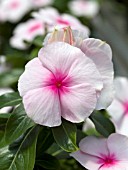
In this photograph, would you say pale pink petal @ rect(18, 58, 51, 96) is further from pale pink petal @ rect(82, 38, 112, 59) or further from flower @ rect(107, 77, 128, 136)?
Result: flower @ rect(107, 77, 128, 136)

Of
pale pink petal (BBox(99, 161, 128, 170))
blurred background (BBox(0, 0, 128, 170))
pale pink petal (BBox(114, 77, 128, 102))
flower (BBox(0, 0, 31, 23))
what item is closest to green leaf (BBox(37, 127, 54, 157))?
pale pink petal (BBox(99, 161, 128, 170))

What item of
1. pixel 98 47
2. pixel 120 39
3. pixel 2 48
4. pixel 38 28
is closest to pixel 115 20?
pixel 120 39

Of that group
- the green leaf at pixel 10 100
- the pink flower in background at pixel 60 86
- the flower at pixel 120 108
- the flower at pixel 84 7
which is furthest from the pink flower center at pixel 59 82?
the flower at pixel 84 7

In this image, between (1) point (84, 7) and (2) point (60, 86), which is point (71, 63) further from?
(1) point (84, 7)

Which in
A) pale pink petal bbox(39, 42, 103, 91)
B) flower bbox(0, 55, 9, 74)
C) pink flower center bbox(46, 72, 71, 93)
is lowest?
flower bbox(0, 55, 9, 74)

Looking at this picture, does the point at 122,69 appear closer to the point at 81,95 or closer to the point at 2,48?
the point at 2,48

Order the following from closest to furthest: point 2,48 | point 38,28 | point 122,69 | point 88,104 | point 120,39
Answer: point 88,104 < point 38,28 < point 2,48 < point 122,69 < point 120,39

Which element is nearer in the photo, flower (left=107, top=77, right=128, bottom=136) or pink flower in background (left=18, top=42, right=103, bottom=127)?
pink flower in background (left=18, top=42, right=103, bottom=127)

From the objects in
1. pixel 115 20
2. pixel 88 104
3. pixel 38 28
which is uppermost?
pixel 88 104
